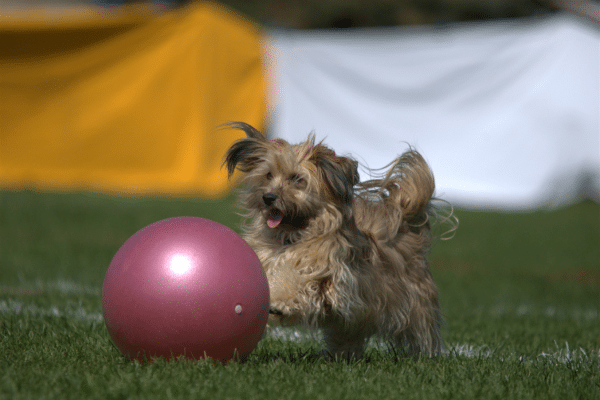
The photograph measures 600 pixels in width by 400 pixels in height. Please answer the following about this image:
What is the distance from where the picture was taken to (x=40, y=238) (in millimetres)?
9938

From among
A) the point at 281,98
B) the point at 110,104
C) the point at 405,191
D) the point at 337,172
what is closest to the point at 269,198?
the point at 337,172

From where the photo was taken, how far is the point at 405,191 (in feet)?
15.8

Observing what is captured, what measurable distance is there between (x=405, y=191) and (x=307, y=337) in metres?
1.39

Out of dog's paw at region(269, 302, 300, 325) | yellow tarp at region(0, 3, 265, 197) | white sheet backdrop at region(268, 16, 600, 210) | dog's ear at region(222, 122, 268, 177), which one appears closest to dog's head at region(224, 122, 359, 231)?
dog's ear at region(222, 122, 268, 177)

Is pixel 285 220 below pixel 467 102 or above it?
below

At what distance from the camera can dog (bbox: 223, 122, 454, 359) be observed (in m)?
4.13

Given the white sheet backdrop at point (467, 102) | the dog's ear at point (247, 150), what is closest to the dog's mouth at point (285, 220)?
the dog's ear at point (247, 150)

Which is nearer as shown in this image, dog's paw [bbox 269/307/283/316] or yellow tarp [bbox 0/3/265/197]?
dog's paw [bbox 269/307/283/316]

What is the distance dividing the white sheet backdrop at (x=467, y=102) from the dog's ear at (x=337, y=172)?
1217cm

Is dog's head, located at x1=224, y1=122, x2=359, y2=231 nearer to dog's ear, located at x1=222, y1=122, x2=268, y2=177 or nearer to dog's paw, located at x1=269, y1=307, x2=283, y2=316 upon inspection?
dog's ear, located at x1=222, y1=122, x2=268, y2=177

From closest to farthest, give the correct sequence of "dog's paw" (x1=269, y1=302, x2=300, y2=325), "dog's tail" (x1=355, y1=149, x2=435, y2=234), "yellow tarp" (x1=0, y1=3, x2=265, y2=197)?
"dog's paw" (x1=269, y1=302, x2=300, y2=325), "dog's tail" (x1=355, y1=149, x2=435, y2=234), "yellow tarp" (x1=0, y1=3, x2=265, y2=197)

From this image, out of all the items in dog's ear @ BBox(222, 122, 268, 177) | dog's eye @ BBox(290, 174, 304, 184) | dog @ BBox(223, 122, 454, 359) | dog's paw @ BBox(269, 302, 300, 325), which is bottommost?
dog's paw @ BBox(269, 302, 300, 325)

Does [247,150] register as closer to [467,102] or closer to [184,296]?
[184,296]

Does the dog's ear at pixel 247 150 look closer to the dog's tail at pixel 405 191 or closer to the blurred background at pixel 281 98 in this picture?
the dog's tail at pixel 405 191
